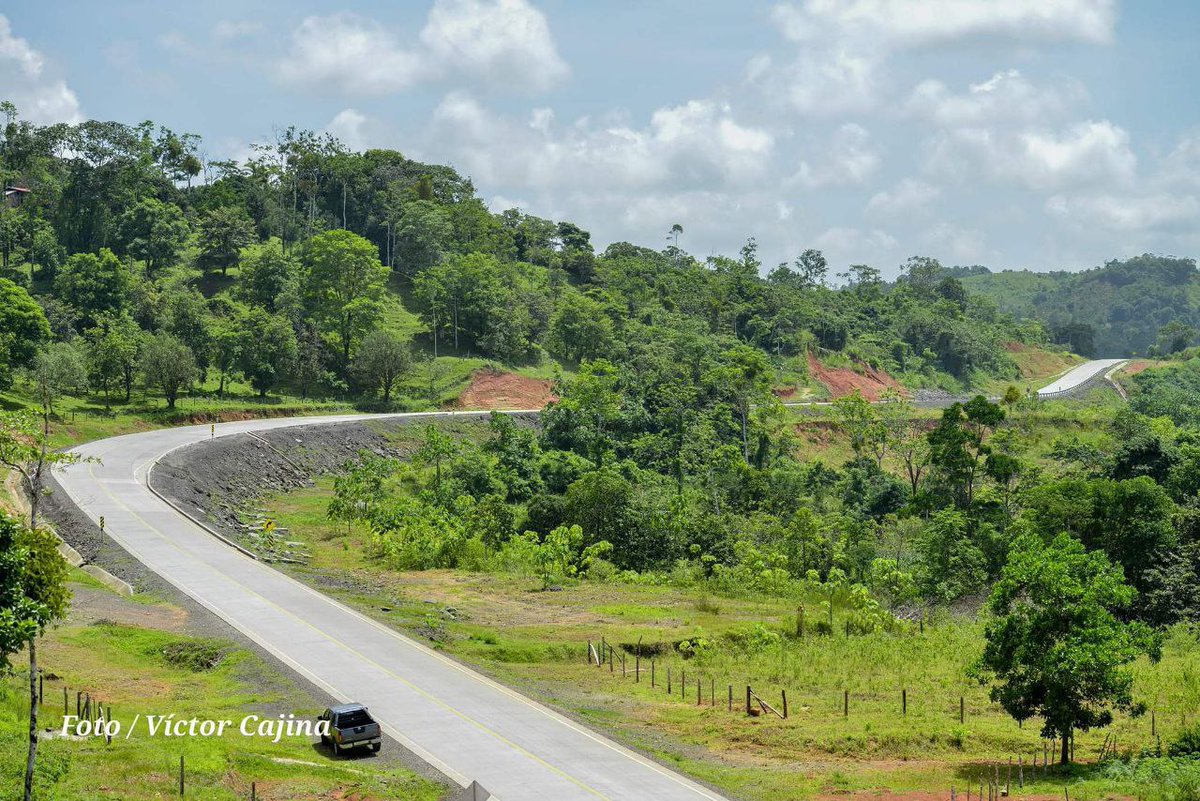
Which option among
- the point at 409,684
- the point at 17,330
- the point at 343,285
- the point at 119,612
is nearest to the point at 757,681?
the point at 409,684

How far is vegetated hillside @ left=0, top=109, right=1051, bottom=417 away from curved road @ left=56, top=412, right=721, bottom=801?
29360 millimetres

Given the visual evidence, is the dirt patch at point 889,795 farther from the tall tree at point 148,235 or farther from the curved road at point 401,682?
the tall tree at point 148,235

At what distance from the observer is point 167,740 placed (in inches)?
1052

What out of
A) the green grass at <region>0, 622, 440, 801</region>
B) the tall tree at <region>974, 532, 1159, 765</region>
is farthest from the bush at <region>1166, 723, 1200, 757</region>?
the green grass at <region>0, 622, 440, 801</region>

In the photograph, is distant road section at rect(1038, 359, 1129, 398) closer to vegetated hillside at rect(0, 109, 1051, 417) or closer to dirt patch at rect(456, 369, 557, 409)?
vegetated hillside at rect(0, 109, 1051, 417)

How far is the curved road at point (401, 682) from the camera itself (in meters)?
26.9

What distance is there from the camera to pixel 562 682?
37281mm

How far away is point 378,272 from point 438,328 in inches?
309

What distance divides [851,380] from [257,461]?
235 feet

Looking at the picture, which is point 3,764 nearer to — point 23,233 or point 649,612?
point 649,612

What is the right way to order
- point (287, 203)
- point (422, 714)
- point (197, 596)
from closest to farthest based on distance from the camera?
point (422, 714) < point (197, 596) < point (287, 203)

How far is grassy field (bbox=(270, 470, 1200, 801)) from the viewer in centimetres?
2878

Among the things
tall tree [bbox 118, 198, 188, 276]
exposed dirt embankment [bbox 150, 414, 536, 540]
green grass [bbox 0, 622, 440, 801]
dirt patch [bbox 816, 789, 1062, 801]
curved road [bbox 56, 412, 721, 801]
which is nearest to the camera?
green grass [bbox 0, 622, 440, 801]

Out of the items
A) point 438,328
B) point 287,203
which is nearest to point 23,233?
point 287,203
